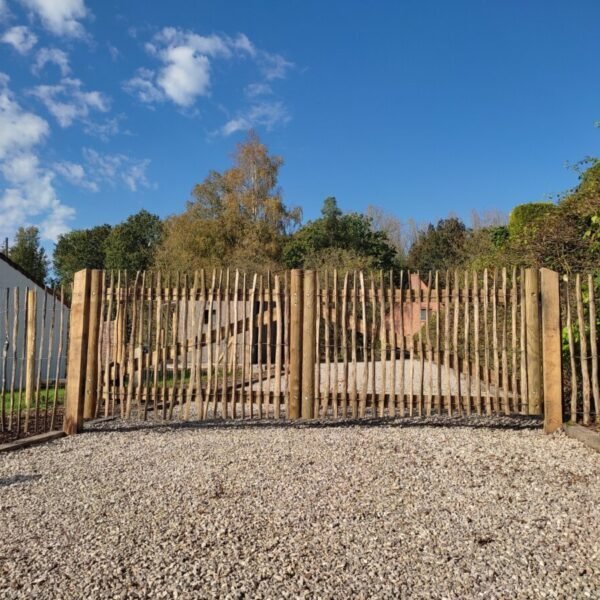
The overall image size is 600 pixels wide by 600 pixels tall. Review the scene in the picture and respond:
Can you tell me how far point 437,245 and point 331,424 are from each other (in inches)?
1397

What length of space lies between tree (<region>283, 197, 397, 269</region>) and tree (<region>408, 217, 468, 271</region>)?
132 inches

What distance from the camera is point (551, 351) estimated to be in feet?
19.6

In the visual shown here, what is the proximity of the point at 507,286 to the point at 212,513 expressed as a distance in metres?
4.50

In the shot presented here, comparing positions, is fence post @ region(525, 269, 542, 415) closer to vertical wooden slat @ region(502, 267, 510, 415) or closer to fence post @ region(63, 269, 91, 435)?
vertical wooden slat @ region(502, 267, 510, 415)

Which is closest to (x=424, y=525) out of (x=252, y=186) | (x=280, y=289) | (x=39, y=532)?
(x=39, y=532)

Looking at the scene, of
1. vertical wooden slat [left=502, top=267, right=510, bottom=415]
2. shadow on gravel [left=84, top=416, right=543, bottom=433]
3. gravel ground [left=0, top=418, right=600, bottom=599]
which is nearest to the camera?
gravel ground [left=0, top=418, right=600, bottom=599]

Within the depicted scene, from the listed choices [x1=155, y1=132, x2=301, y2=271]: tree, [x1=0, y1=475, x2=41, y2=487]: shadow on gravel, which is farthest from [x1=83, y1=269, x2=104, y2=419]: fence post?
[x1=155, y1=132, x2=301, y2=271]: tree

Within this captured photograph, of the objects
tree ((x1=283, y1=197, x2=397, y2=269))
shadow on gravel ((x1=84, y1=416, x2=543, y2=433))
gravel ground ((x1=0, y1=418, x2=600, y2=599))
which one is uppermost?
tree ((x1=283, y1=197, x2=397, y2=269))

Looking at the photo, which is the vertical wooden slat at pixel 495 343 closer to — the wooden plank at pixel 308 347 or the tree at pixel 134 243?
the wooden plank at pixel 308 347

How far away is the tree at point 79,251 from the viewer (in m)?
44.8

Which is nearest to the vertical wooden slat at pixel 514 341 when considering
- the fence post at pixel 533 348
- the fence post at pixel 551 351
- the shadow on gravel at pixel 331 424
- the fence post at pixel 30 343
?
the fence post at pixel 533 348

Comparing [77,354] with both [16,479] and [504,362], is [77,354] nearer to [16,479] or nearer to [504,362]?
[16,479]

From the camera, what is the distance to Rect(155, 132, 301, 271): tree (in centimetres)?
3106

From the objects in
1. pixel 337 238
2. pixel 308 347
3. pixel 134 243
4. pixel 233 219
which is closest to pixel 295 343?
pixel 308 347
